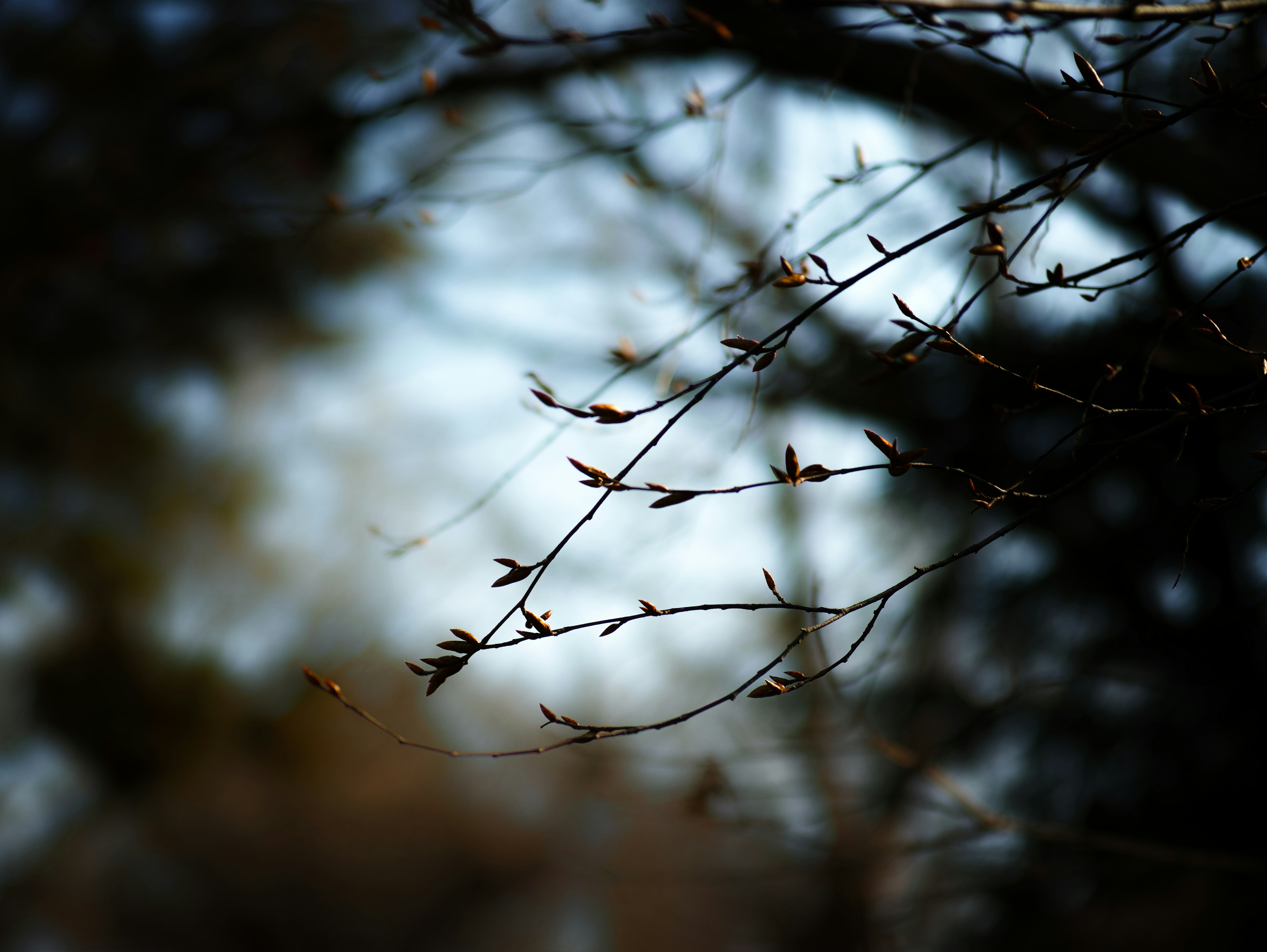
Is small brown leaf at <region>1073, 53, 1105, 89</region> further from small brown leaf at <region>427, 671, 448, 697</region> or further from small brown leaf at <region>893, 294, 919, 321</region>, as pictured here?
small brown leaf at <region>427, 671, 448, 697</region>

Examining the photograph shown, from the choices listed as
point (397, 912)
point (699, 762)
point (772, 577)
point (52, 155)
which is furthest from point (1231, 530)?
point (52, 155)

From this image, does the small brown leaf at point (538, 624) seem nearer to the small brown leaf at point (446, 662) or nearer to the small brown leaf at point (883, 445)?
the small brown leaf at point (446, 662)

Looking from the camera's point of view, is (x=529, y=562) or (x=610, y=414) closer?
(x=610, y=414)

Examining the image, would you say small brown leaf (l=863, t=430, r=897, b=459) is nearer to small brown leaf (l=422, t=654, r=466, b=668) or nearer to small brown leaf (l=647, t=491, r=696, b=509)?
small brown leaf (l=647, t=491, r=696, b=509)

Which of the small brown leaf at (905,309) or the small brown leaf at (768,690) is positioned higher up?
the small brown leaf at (905,309)

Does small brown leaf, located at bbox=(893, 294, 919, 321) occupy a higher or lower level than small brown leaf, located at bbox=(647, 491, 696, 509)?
higher

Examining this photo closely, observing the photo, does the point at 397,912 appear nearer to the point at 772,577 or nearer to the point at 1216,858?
the point at 1216,858

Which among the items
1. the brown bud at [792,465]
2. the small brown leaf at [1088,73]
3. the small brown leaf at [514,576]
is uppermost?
the small brown leaf at [1088,73]

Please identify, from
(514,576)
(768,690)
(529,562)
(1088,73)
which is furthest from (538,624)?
(529,562)

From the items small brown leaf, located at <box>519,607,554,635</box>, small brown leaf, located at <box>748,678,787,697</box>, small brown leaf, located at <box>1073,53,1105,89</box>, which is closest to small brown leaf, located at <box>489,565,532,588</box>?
small brown leaf, located at <box>519,607,554,635</box>

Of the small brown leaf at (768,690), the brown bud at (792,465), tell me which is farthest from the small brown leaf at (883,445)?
the small brown leaf at (768,690)

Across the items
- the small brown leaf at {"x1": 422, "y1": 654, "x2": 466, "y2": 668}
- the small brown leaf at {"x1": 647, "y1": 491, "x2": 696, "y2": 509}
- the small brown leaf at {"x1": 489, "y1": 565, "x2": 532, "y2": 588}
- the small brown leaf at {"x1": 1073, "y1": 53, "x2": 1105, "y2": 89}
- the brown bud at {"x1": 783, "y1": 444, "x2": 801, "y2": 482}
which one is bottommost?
the small brown leaf at {"x1": 422, "y1": 654, "x2": 466, "y2": 668}

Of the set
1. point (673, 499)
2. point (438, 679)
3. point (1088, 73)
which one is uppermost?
point (1088, 73)

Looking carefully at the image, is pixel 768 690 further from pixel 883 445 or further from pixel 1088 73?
pixel 1088 73
